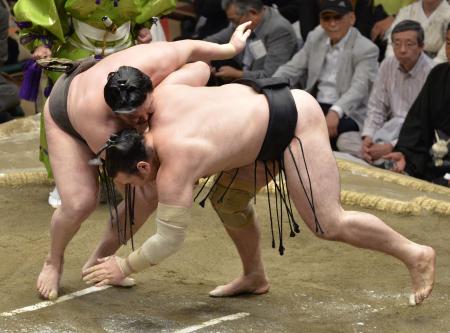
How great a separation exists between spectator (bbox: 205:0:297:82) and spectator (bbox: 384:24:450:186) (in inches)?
41.8

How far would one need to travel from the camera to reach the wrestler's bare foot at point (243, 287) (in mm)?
3373

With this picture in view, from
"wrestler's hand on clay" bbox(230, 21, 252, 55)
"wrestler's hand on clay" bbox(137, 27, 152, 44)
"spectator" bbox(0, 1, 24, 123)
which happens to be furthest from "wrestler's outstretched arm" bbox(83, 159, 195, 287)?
"spectator" bbox(0, 1, 24, 123)

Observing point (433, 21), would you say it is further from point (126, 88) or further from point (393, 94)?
point (126, 88)

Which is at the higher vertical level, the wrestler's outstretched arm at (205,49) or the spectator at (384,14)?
the wrestler's outstretched arm at (205,49)

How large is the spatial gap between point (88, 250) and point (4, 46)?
2.34m

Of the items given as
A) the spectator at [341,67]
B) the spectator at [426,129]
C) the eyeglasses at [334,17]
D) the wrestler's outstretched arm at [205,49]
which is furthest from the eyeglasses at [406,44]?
the wrestler's outstretched arm at [205,49]

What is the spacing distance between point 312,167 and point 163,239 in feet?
1.56

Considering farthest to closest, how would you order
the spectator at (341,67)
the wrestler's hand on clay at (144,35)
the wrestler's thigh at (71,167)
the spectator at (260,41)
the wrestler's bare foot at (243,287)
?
the spectator at (260,41) < the spectator at (341,67) < the wrestler's hand on clay at (144,35) < the wrestler's bare foot at (243,287) < the wrestler's thigh at (71,167)

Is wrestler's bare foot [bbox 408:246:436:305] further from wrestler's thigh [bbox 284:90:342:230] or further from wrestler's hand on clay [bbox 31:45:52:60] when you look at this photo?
wrestler's hand on clay [bbox 31:45:52:60]

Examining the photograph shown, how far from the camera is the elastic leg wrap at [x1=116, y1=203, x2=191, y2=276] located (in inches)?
110

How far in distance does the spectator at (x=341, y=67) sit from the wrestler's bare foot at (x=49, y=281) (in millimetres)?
2317

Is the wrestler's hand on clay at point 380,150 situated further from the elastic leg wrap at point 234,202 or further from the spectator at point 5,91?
the spectator at point 5,91

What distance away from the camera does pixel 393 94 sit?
525cm

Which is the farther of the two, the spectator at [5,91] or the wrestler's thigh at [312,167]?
the spectator at [5,91]
